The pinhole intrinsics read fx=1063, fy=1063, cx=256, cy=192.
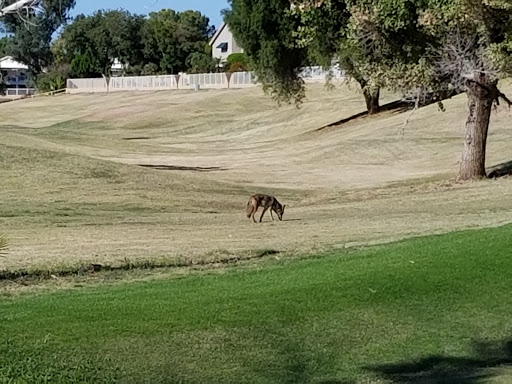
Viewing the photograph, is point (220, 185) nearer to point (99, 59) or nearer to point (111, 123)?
point (111, 123)

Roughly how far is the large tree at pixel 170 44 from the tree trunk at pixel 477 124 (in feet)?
288

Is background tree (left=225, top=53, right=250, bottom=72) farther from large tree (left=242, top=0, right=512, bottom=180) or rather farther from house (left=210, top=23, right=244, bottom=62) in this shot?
large tree (left=242, top=0, right=512, bottom=180)

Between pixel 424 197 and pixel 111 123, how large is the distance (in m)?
53.8

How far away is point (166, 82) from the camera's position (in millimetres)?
103312

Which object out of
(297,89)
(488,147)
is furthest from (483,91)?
(297,89)

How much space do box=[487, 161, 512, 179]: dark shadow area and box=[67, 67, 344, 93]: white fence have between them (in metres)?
49.1

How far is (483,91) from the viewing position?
1116 inches

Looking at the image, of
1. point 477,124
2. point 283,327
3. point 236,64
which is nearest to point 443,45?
point 477,124

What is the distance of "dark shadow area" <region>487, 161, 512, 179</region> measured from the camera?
1222 inches

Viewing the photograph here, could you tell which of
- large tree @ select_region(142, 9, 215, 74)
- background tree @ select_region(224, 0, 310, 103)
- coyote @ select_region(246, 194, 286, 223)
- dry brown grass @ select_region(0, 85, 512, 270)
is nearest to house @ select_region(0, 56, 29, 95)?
large tree @ select_region(142, 9, 215, 74)

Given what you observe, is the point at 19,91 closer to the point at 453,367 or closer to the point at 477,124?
the point at 477,124

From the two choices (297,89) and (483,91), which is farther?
(297,89)

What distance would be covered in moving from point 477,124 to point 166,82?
7620cm

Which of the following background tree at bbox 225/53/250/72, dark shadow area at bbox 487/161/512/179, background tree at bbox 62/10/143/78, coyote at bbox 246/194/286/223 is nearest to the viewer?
coyote at bbox 246/194/286/223
